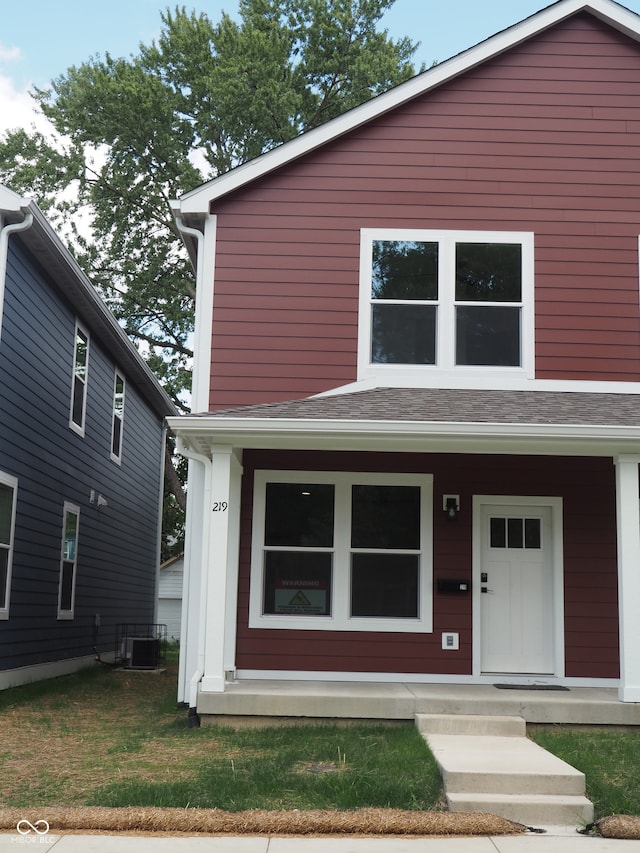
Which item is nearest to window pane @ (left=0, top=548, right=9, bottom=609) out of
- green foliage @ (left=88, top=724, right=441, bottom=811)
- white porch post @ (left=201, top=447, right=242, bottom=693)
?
white porch post @ (left=201, top=447, right=242, bottom=693)

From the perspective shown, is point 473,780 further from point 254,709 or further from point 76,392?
point 76,392

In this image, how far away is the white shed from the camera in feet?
86.4

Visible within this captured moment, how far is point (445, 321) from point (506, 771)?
16.6 ft

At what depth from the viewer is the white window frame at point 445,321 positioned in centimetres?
986

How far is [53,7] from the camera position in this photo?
26.8 metres

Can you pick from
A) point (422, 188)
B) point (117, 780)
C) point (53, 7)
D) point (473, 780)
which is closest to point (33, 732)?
point (117, 780)

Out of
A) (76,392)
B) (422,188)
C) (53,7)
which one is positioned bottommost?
(76,392)

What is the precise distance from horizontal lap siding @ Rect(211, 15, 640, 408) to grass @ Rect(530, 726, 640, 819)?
364cm

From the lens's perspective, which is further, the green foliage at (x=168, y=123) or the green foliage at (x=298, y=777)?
the green foliage at (x=168, y=123)

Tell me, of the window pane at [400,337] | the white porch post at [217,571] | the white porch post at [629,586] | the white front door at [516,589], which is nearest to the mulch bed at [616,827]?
the white porch post at [629,586]

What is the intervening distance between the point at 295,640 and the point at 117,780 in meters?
3.44

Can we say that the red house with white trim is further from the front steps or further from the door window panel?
the front steps

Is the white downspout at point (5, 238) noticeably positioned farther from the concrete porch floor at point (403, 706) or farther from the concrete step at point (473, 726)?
the concrete step at point (473, 726)

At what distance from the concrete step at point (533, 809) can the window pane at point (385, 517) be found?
13.2ft
